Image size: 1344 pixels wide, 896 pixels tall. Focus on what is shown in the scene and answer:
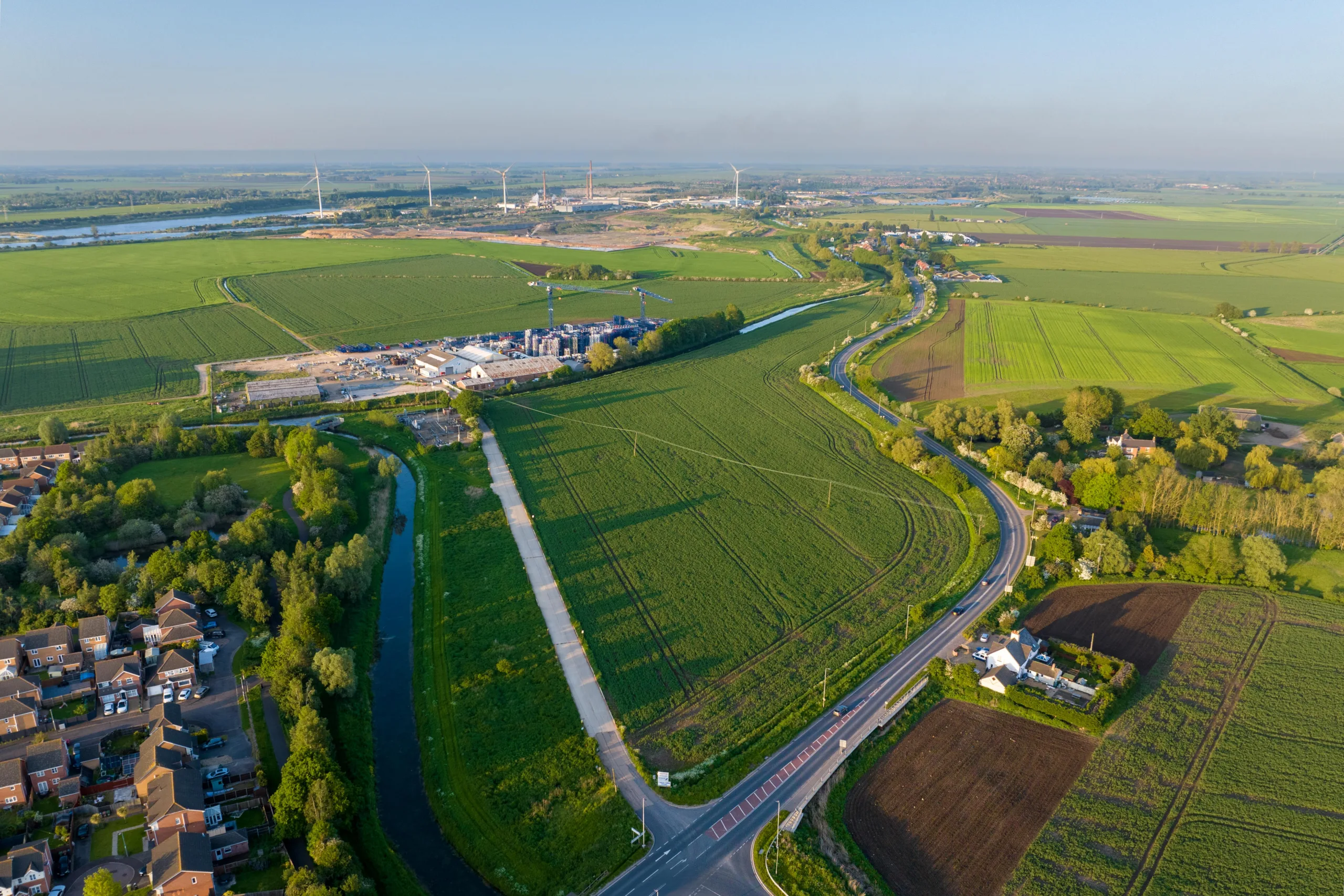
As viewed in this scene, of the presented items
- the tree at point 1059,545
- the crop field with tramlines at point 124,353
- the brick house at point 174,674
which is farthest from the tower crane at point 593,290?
the brick house at point 174,674

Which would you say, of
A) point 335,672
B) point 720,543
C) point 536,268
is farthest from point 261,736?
point 536,268

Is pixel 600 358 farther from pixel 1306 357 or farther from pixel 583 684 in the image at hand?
pixel 1306 357

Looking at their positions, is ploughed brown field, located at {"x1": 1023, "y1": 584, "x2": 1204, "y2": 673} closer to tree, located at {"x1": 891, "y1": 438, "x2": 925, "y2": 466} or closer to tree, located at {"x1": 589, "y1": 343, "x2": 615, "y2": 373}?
tree, located at {"x1": 891, "y1": 438, "x2": 925, "y2": 466}

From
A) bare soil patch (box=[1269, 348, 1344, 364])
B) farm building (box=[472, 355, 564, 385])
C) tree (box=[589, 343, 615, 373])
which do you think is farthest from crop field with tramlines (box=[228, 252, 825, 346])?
bare soil patch (box=[1269, 348, 1344, 364])

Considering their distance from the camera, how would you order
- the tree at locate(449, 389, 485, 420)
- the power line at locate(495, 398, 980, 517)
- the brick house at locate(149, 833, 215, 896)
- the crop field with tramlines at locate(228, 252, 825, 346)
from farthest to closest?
the crop field with tramlines at locate(228, 252, 825, 346)
the tree at locate(449, 389, 485, 420)
the power line at locate(495, 398, 980, 517)
the brick house at locate(149, 833, 215, 896)

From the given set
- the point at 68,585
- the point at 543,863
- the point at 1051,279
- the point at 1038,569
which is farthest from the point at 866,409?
the point at 1051,279
